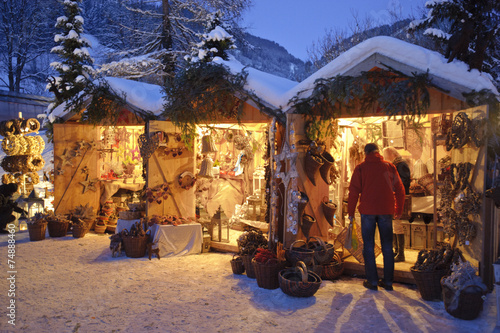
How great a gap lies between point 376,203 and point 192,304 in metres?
2.60

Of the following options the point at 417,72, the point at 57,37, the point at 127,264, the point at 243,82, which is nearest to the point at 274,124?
the point at 243,82

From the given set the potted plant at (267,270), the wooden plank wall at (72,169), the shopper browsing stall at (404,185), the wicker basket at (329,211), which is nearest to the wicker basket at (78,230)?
the wooden plank wall at (72,169)

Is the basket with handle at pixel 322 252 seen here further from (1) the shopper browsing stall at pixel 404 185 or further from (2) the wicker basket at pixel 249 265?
(1) the shopper browsing stall at pixel 404 185

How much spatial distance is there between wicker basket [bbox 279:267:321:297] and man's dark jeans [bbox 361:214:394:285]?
2.59ft

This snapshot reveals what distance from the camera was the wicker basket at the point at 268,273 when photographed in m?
5.01

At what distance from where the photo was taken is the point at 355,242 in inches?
206

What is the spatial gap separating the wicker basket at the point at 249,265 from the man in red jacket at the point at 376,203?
61.0 inches

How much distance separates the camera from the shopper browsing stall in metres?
5.91

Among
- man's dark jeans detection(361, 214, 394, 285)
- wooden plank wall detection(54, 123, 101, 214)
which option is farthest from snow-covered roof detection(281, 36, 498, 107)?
wooden plank wall detection(54, 123, 101, 214)

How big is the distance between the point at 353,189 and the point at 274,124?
5.46ft

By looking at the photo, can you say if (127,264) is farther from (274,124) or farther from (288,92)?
(288,92)

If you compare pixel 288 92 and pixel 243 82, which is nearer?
pixel 288 92

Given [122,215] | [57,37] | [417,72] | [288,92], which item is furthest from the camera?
[57,37]

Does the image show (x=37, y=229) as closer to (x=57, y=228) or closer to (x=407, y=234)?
(x=57, y=228)
